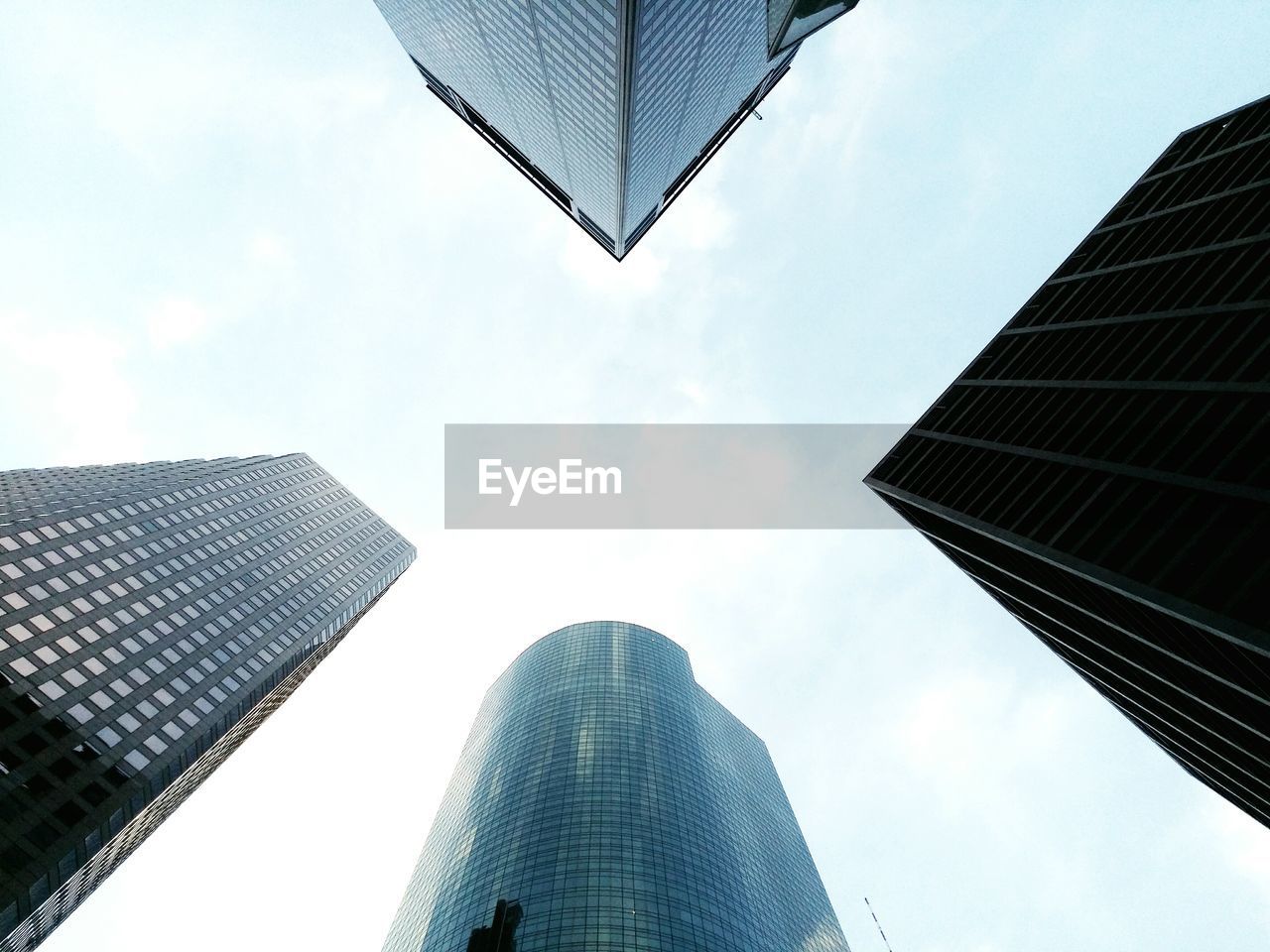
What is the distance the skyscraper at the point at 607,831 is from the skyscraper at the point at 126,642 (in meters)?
37.8

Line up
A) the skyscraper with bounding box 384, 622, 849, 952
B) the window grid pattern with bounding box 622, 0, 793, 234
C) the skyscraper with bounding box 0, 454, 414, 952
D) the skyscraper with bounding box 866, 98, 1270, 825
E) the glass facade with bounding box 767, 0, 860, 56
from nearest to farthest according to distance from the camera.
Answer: the skyscraper with bounding box 866, 98, 1270, 825
the skyscraper with bounding box 0, 454, 414, 952
the window grid pattern with bounding box 622, 0, 793, 234
the glass facade with bounding box 767, 0, 860, 56
the skyscraper with bounding box 384, 622, 849, 952

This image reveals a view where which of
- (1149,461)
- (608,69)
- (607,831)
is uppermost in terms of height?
(608,69)

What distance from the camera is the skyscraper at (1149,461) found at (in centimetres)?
3322

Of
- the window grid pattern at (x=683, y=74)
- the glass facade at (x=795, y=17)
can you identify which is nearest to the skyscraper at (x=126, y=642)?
the window grid pattern at (x=683, y=74)

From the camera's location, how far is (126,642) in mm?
67562

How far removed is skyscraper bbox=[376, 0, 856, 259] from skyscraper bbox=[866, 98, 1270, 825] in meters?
42.3

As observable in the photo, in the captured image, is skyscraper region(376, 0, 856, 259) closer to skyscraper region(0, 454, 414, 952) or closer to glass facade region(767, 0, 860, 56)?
glass facade region(767, 0, 860, 56)

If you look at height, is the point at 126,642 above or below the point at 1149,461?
above

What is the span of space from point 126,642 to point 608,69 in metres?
71.7

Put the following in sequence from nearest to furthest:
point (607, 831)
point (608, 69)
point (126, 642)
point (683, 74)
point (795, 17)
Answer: point (608, 69) → point (126, 642) → point (683, 74) → point (795, 17) → point (607, 831)

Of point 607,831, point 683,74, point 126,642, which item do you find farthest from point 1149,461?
point 126,642

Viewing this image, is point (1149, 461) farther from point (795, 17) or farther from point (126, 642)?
point (126, 642)

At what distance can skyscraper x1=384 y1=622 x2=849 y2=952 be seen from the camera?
83.3 m

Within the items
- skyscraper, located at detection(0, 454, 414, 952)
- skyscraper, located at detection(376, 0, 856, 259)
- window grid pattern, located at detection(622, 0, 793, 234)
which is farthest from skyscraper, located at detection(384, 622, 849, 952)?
window grid pattern, located at detection(622, 0, 793, 234)
